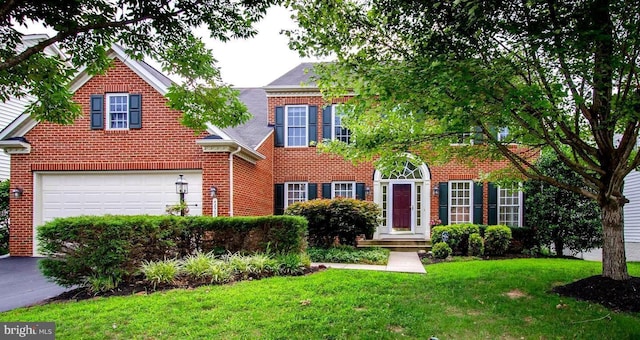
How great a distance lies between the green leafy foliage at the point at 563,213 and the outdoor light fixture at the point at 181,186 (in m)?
9.57

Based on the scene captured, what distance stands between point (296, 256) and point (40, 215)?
811cm

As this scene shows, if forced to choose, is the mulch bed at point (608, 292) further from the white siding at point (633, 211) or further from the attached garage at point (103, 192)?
the white siding at point (633, 211)

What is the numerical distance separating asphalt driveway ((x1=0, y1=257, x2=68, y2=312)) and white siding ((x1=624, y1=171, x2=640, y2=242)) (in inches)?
676

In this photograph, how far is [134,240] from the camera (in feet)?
23.5

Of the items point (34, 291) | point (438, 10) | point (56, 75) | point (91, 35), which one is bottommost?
point (34, 291)

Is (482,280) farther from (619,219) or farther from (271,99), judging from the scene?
(271,99)

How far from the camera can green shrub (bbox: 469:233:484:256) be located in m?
11.6

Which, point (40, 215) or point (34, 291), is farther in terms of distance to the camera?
point (40, 215)

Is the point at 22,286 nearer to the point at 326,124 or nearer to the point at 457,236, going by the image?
the point at 326,124

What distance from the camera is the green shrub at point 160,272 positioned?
22.6ft

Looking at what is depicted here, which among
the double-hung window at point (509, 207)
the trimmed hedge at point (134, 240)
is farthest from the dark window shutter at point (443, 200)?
the trimmed hedge at point (134, 240)

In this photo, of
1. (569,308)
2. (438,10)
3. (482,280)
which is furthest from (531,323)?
(438,10)

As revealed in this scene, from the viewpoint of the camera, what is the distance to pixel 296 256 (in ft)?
27.0

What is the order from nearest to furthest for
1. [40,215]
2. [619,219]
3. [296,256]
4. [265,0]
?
1. [265,0]
2. [619,219]
3. [296,256]
4. [40,215]
